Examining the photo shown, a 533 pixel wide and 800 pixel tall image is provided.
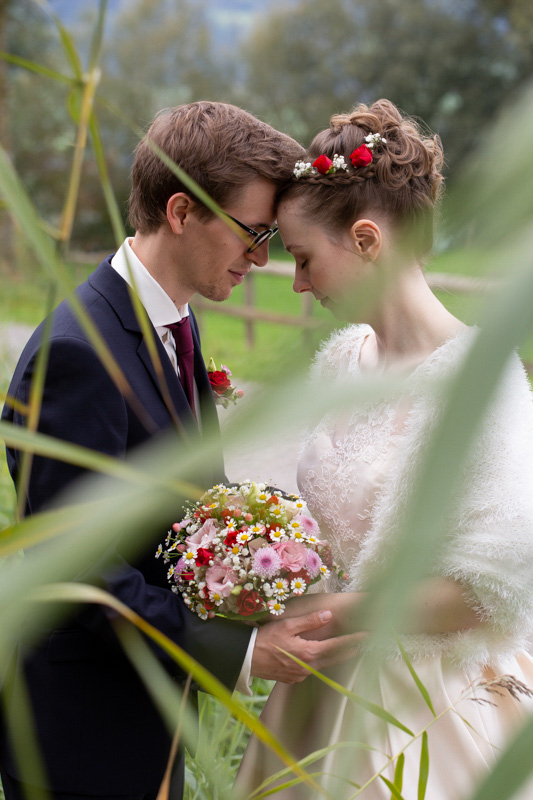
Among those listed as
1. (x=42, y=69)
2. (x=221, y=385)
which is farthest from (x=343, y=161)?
(x=42, y=69)

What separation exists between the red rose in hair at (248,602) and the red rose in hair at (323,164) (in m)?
1.07

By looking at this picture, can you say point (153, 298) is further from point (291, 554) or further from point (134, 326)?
point (291, 554)

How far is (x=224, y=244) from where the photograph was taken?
79.4 inches

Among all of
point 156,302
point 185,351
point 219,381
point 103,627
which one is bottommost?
point 103,627

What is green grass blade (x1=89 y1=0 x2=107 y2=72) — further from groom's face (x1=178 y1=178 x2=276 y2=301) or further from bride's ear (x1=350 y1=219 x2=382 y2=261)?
groom's face (x1=178 y1=178 x2=276 y2=301)

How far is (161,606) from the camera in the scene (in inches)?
65.9

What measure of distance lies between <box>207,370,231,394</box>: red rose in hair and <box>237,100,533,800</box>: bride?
0.30 m

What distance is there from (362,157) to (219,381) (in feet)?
2.52

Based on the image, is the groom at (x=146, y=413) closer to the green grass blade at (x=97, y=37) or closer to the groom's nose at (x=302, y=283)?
the groom's nose at (x=302, y=283)

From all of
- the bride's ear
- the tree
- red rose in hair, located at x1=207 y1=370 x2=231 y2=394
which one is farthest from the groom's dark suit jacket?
the tree

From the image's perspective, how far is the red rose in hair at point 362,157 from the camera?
1.85 metres

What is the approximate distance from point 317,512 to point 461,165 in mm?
1808

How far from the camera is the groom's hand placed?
1684mm

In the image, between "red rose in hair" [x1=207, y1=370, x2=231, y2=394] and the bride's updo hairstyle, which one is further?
"red rose in hair" [x1=207, y1=370, x2=231, y2=394]
